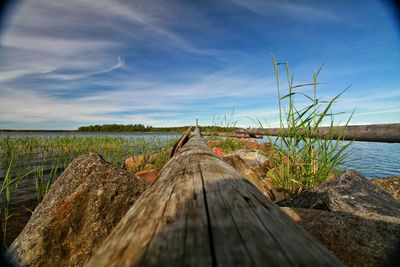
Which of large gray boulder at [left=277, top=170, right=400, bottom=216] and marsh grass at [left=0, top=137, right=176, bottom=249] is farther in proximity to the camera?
marsh grass at [left=0, top=137, right=176, bottom=249]

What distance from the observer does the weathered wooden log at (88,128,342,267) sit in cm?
60

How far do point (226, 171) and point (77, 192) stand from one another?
1563mm

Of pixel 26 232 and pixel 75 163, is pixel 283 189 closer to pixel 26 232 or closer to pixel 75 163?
pixel 75 163

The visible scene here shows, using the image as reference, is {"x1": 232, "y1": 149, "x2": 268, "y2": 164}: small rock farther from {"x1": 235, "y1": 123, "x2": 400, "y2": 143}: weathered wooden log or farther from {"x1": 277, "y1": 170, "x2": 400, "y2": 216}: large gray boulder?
{"x1": 277, "y1": 170, "x2": 400, "y2": 216}: large gray boulder

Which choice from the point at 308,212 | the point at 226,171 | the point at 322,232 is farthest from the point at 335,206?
the point at 226,171

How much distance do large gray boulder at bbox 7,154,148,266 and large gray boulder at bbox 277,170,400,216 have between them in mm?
1912

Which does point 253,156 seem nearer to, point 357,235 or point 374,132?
point 374,132

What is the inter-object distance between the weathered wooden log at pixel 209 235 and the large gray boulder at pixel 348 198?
193 cm

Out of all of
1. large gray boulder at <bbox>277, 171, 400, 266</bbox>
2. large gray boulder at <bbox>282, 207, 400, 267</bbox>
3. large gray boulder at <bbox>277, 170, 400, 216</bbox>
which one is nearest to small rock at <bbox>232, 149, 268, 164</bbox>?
large gray boulder at <bbox>277, 170, 400, 216</bbox>

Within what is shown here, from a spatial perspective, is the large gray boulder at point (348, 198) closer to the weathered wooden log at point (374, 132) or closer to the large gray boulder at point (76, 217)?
Answer: the weathered wooden log at point (374, 132)

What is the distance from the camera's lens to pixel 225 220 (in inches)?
30.7

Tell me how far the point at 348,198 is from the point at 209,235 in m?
2.43

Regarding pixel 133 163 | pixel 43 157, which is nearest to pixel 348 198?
pixel 133 163

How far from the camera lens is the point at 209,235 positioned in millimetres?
701
